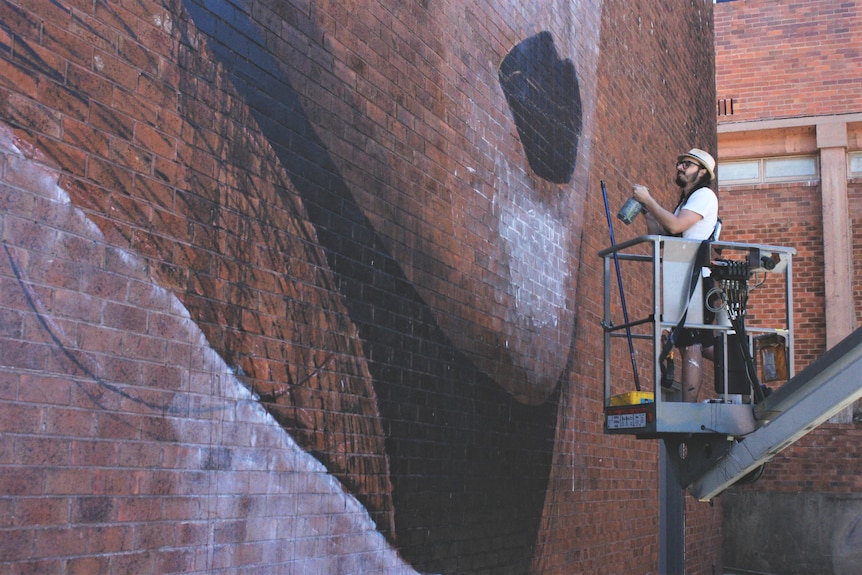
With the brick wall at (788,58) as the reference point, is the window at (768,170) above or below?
below

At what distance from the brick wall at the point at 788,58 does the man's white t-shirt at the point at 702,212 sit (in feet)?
42.3

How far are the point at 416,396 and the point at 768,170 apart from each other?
13877 millimetres

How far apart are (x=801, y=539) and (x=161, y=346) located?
548 inches

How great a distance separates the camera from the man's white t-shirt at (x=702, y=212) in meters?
6.65

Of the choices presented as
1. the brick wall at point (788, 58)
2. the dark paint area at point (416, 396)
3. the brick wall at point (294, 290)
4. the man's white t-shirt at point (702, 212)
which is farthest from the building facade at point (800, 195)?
the man's white t-shirt at point (702, 212)

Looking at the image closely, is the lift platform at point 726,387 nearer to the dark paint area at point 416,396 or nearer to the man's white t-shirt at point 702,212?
the man's white t-shirt at point 702,212

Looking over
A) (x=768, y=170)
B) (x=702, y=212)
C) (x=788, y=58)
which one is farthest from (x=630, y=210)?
(x=788, y=58)

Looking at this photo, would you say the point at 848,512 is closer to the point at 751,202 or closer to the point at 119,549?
the point at 751,202

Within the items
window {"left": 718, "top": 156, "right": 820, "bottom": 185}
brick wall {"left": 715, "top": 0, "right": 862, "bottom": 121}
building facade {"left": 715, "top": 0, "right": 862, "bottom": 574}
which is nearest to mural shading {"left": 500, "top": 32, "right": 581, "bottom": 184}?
building facade {"left": 715, "top": 0, "right": 862, "bottom": 574}

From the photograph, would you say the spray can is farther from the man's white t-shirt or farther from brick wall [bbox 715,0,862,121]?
brick wall [bbox 715,0,862,121]

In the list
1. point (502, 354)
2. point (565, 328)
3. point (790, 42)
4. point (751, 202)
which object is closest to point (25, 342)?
point (502, 354)

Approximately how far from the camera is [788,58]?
62.1 feet

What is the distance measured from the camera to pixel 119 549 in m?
3.96

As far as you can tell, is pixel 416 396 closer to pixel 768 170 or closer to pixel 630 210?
pixel 630 210
